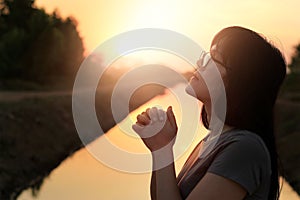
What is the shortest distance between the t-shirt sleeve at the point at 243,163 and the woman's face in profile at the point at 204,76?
189 mm

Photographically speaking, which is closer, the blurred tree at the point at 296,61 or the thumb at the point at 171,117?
the thumb at the point at 171,117

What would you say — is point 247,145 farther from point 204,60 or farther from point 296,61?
point 296,61

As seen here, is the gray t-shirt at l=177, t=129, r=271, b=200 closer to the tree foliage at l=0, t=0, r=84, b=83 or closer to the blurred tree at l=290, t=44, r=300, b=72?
the blurred tree at l=290, t=44, r=300, b=72

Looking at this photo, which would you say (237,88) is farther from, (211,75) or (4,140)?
(4,140)

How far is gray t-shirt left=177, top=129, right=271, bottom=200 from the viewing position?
188cm

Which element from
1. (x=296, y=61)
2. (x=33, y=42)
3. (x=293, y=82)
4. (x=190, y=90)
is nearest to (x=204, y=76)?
(x=190, y=90)

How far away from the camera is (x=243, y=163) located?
1.88 meters

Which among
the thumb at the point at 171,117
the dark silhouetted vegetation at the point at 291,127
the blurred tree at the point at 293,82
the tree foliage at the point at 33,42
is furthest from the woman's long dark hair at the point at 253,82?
the tree foliage at the point at 33,42

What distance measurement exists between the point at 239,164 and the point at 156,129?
0.84ft

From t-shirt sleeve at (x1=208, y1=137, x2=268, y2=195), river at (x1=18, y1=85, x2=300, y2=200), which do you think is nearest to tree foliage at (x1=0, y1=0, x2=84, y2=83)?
river at (x1=18, y1=85, x2=300, y2=200)

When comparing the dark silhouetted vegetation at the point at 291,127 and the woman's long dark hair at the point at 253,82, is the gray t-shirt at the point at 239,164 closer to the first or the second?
the woman's long dark hair at the point at 253,82

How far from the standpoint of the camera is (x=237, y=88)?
2.03 meters

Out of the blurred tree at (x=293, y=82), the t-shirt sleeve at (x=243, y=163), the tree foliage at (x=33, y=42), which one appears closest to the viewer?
the t-shirt sleeve at (x=243, y=163)

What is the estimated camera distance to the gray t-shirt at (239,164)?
1880 mm
